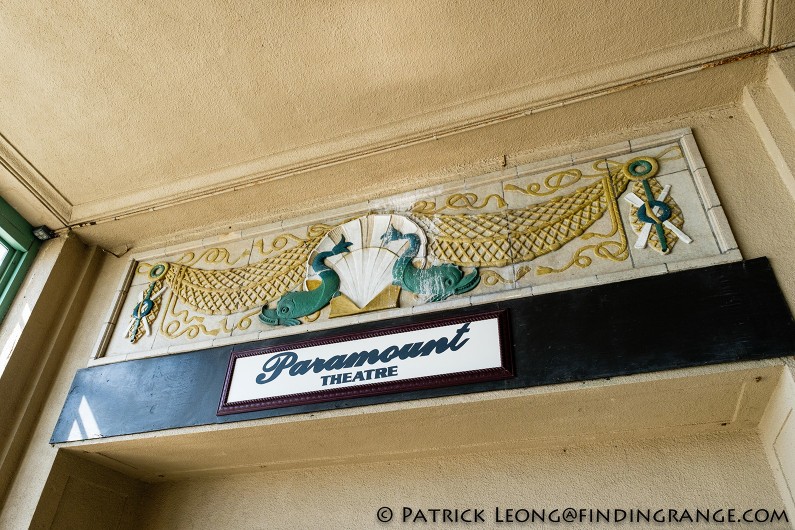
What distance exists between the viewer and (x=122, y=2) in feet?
8.77

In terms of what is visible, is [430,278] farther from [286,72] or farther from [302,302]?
[286,72]

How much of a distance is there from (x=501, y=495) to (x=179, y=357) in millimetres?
1738

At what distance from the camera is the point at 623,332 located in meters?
2.33

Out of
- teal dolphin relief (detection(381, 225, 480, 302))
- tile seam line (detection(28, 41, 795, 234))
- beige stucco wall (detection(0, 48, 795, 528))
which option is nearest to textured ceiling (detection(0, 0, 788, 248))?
tile seam line (detection(28, 41, 795, 234))

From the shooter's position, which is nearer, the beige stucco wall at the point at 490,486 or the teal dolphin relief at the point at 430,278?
the beige stucco wall at the point at 490,486

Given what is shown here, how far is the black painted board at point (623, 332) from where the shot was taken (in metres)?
2.18

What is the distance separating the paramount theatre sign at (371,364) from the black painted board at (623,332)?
0.04 metres

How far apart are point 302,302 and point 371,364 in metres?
0.58

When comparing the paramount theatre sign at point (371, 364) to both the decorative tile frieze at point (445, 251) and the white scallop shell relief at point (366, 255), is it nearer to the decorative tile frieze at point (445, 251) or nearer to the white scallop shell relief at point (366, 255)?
the decorative tile frieze at point (445, 251)

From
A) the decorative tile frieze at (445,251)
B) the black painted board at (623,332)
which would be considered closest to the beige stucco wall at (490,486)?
the black painted board at (623,332)

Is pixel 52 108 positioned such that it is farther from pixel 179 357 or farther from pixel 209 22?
pixel 179 357

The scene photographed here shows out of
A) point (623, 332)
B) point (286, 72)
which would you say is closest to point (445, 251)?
point (623, 332)

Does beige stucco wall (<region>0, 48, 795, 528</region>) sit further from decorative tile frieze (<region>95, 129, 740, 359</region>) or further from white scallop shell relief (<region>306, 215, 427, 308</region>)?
white scallop shell relief (<region>306, 215, 427, 308</region>)

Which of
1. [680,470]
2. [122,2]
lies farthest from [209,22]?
[680,470]
